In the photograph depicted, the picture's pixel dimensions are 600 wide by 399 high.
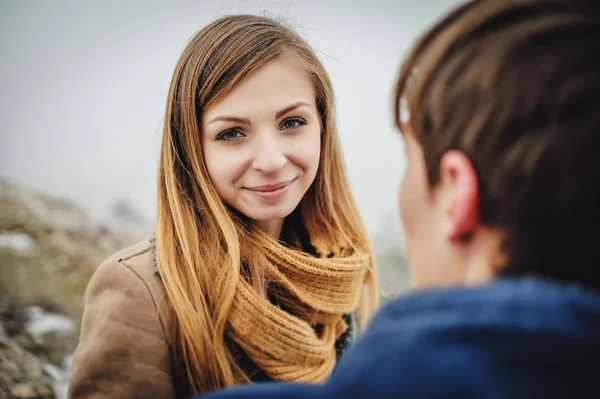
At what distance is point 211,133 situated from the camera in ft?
4.46

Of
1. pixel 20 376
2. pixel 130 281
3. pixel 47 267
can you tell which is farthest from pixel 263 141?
pixel 47 267

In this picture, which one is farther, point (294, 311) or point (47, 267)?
point (47, 267)

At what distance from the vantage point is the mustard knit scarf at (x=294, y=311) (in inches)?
55.1

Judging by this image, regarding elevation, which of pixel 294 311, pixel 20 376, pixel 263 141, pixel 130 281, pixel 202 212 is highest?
pixel 263 141

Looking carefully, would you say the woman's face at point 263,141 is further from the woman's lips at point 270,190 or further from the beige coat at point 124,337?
the beige coat at point 124,337

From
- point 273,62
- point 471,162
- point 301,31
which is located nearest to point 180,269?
point 273,62

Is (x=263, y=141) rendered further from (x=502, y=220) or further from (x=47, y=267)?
(x=47, y=267)

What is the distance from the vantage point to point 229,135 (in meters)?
1.37

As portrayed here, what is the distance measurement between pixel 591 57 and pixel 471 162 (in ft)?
0.64

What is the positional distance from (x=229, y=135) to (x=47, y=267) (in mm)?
1754

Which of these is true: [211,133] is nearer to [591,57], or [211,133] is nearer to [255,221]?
[255,221]

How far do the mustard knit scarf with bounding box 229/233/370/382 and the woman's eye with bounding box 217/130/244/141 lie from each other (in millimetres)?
283

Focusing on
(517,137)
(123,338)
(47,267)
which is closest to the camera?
(517,137)

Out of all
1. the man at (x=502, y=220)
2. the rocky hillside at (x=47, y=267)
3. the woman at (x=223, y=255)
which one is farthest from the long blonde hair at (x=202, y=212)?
the rocky hillside at (x=47, y=267)
